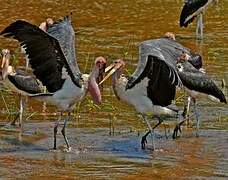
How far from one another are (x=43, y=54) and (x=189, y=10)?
942 cm

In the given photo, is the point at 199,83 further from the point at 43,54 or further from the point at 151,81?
the point at 43,54

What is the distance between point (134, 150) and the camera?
400 inches

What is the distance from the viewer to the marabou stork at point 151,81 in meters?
9.60

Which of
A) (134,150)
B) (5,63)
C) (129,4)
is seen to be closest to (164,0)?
(129,4)

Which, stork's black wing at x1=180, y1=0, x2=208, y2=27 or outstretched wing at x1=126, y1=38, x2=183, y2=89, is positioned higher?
stork's black wing at x1=180, y1=0, x2=208, y2=27

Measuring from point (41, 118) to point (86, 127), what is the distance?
77cm

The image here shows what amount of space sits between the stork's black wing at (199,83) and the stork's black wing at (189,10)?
7443 millimetres

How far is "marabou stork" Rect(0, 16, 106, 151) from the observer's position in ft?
31.9

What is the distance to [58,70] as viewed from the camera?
33.5ft

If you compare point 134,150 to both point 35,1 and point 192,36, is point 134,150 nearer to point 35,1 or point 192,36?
point 192,36

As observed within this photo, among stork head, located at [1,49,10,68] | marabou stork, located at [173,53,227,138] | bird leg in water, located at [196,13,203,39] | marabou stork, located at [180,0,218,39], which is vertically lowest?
marabou stork, located at [173,53,227,138]

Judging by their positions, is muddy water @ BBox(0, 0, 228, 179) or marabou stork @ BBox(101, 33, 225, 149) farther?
marabou stork @ BBox(101, 33, 225, 149)

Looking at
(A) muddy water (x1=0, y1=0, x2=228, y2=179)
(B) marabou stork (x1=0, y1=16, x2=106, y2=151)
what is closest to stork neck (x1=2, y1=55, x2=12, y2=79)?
(A) muddy water (x1=0, y1=0, x2=228, y2=179)

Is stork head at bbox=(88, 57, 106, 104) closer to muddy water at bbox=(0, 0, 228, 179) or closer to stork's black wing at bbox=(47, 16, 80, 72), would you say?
stork's black wing at bbox=(47, 16, 80, 72)
